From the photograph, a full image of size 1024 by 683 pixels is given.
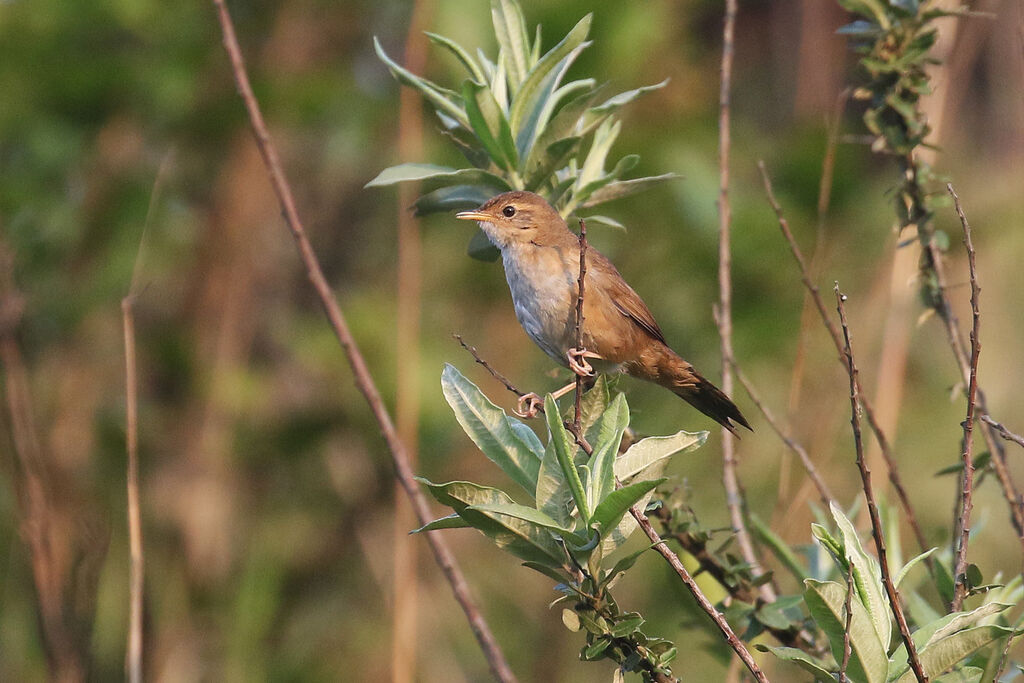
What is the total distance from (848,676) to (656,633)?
2.83 m

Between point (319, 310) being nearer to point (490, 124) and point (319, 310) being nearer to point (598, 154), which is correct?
point (598, 154)

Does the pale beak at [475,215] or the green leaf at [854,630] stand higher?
the pale beak at [475,215]

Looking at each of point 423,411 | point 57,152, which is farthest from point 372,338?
point 57,152

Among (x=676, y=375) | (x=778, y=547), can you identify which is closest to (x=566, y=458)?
(x=778, y=547)

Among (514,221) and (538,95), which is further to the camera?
(514,221)

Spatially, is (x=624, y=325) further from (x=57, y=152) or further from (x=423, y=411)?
(x=57, y=152)

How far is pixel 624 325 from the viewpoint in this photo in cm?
323

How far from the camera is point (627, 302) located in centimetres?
331

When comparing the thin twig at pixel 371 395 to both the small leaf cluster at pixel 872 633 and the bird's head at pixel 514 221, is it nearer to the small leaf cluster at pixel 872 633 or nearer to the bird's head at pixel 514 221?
the bird's head at pixel 514 221

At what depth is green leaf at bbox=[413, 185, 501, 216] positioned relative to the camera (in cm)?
237

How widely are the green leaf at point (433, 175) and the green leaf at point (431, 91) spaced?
4.6 inches

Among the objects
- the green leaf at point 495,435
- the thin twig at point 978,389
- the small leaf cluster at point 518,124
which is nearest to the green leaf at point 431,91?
the small leaf cluster at point 518,124

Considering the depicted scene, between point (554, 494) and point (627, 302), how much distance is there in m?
1.69

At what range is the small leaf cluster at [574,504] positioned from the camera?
1614 millimetres
